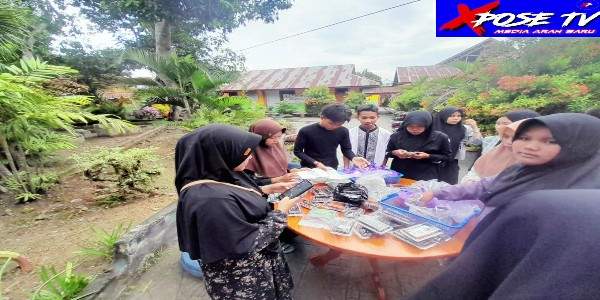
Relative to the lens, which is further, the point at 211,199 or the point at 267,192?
the point at 267,192

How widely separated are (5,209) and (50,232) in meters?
1.06

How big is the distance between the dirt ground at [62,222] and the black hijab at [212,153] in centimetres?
172

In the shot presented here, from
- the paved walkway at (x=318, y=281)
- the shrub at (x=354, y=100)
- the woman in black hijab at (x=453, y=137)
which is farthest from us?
the shrub at (x=354, y=100)

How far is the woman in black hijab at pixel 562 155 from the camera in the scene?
1.25 meters

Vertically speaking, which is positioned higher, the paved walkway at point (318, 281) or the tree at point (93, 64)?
the tree at point (93, 64)

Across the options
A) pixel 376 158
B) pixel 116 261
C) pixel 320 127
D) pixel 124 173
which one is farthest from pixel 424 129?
pixel 124 173

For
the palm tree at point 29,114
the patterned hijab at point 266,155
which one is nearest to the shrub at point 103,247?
the palm tree at point 29,114

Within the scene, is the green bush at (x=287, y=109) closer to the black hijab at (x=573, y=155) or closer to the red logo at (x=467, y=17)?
the red logo at (x=467, y=17)

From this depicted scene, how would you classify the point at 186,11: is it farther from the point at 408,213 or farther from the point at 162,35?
the point at 408,213

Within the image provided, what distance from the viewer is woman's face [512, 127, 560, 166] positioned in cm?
130

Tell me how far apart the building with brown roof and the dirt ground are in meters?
20.1

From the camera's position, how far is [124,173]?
3447mm

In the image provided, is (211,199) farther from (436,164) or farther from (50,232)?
(50,232)

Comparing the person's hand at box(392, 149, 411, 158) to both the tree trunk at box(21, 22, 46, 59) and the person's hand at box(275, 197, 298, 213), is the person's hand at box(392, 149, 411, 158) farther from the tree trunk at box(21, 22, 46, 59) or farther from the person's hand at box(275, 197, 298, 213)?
the tree trunk at box(21, 22, 46, 59)
